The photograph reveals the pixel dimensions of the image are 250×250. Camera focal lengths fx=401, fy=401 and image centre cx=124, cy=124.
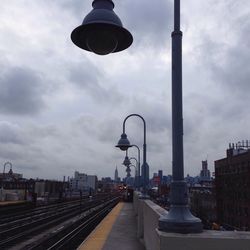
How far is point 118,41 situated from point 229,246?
3.30m

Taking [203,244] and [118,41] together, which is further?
[118,41]

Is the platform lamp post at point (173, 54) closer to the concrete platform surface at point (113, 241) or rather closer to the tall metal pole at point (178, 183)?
the tall metal pole at point (178, 183)

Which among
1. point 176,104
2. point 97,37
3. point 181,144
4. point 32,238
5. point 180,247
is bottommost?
point 32,238

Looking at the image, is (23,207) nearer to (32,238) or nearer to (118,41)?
(32,238)

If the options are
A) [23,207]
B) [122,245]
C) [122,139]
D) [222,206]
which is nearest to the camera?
[122,245]

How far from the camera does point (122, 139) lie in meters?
19.3

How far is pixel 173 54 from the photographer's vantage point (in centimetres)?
633

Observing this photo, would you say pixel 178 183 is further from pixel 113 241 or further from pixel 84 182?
pixel 84 182

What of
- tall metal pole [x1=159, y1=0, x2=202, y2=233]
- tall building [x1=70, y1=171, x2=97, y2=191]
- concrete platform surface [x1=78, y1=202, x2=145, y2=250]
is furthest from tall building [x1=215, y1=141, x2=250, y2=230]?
tall building [x1=70, y1=171, x2=97, y2=191]

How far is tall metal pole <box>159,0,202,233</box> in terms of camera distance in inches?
229

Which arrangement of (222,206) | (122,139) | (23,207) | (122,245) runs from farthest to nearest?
(222,206), (23,207), (122,139), (122,245)

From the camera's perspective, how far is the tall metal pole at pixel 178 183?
5824 millimetres

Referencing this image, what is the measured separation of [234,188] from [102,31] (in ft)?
277

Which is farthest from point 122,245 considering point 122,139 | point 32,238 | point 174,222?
point 32,238
